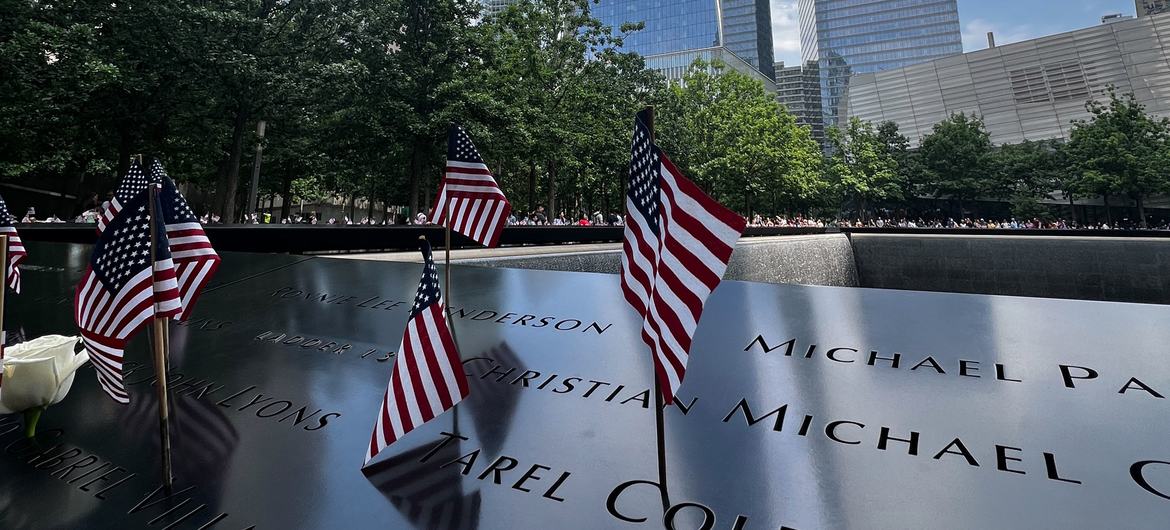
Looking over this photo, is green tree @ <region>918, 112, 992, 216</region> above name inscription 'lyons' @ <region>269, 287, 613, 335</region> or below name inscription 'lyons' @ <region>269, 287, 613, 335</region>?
above

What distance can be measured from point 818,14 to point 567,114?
404 ft

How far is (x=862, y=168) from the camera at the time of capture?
180 ft

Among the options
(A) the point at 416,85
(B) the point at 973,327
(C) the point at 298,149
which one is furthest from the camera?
(C) the point at 298,149

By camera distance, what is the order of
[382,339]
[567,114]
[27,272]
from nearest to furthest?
1. [382,339]
2. [27,272]
3. [567,114]

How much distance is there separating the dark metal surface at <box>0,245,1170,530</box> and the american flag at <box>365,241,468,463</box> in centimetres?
19

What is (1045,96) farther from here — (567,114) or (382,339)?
(382,339)

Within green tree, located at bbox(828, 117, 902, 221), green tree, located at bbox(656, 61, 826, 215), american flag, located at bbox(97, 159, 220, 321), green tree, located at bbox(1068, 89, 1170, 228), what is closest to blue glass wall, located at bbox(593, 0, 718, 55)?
green tree, located at bbox(828, 117, 902, 221)

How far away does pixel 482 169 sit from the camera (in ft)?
16.1

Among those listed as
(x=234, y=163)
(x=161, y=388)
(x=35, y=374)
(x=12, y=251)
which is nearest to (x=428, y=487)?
(x=161, y=388)

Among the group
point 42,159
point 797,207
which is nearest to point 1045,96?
point 797,207

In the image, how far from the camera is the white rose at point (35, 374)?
99.0 inches

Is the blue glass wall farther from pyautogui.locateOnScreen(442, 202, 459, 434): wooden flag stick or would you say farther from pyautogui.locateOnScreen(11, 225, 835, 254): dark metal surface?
pyautogui.locateOnScreen(442, 202, 459, 434): wooden flag stick

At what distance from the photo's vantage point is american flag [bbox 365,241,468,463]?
234 centimetres

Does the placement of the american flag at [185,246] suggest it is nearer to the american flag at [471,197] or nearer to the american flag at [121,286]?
the american flag at [121,286]
